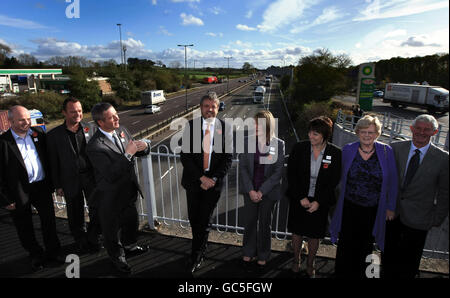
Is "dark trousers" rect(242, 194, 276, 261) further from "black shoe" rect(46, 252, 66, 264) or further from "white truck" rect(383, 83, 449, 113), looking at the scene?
"white truck" rect(383, 83, 449, 113)

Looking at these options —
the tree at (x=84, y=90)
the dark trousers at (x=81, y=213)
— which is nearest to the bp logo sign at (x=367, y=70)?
the dark trousers at (x=81, y=213)

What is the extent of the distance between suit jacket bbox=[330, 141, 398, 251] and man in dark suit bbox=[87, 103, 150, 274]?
2308 mm

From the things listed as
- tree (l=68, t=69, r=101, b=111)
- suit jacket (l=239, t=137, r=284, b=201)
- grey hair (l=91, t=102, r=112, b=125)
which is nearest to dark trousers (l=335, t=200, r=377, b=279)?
suit jacket (l=239, t=137, r=284, b=201)

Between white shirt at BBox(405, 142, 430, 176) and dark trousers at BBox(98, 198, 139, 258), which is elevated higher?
white shirt at BBox(405, 142, 430, 176)

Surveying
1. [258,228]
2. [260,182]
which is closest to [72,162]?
[260,182]

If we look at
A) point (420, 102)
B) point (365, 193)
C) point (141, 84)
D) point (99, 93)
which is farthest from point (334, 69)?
point (141, 84)

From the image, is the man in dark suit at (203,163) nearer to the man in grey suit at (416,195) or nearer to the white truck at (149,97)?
the man in grey suit at (416,195)

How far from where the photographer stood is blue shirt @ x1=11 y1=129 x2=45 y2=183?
9.36 ft

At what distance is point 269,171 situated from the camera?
9.36 feet

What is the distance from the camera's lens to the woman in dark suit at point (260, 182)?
2768 mm

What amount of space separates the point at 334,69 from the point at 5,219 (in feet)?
119

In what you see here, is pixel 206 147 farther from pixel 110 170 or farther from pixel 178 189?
pixel 178 189

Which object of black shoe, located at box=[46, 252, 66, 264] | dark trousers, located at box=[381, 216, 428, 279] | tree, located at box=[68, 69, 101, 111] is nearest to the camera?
dark trousers, located at box=[381, 216, 428, 279]

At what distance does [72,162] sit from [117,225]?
3.42 feet
